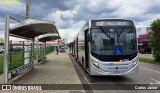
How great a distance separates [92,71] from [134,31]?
2964 millimetres

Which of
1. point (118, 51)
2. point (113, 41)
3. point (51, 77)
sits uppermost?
point (113, 41)

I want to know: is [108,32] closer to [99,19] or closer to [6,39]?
[99,19]

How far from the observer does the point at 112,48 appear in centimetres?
1202

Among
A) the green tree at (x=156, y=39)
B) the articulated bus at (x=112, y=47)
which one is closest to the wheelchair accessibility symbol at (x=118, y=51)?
the articulated bus at (x=112, y=47)

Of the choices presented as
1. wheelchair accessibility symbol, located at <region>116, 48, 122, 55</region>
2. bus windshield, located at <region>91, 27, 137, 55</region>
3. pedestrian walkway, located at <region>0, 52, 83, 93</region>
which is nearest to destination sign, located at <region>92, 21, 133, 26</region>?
bus windshield, located at <region>91, 27, 137, 55</region>

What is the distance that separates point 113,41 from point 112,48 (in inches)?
14.3

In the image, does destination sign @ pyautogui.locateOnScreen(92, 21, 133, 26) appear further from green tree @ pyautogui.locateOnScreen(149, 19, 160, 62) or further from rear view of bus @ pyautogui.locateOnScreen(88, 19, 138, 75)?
green tree @ pyautogui.locateOnScreen(149, 19, 160, 62)

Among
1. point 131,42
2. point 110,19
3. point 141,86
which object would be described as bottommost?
point 141,86

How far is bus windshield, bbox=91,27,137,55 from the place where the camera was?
39.4ft

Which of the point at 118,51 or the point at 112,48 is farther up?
the point at 112,48

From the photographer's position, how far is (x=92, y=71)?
12.0m

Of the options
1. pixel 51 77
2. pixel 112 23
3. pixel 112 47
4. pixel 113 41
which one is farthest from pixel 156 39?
pixel 51 77

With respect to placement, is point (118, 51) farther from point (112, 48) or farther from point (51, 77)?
point (51, 77)

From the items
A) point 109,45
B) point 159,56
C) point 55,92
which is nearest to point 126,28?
point 109,45
